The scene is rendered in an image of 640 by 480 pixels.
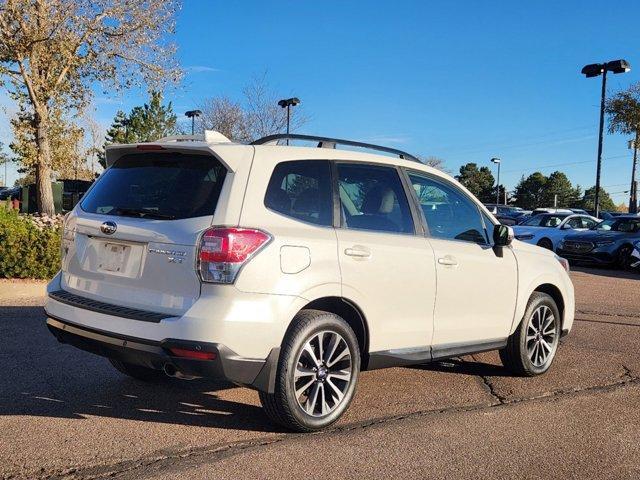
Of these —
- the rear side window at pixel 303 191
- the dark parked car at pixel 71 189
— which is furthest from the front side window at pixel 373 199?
the dark parked car at pixel 71 189

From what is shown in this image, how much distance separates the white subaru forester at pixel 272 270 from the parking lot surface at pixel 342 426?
1.17 feet

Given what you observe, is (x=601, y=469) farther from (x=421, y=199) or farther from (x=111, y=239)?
(x=111, y=239)

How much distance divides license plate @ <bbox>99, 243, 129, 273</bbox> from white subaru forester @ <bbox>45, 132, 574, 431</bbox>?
11 mm

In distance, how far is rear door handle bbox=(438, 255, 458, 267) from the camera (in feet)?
15.8

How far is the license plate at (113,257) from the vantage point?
13.3 ft

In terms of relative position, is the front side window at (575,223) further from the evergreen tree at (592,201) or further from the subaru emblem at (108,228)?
the evergreen tree at (592,201)

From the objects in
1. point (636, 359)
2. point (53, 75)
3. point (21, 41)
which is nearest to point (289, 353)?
point (636, 359)

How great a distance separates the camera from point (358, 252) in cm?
427

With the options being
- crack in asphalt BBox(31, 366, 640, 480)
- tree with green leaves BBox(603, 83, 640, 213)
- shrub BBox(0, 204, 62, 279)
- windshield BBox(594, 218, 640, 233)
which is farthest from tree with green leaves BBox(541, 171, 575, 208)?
crack in asphalt BBox(31, 366, 640, 480)

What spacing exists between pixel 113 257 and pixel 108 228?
185mm

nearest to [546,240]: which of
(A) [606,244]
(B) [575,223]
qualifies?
(B) [575,223]

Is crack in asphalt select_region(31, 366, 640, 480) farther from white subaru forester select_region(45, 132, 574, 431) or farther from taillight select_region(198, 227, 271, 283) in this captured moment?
taillight select_region(198, 227, 271, 283)

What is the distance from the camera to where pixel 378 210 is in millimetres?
4684

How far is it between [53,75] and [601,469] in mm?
20545
